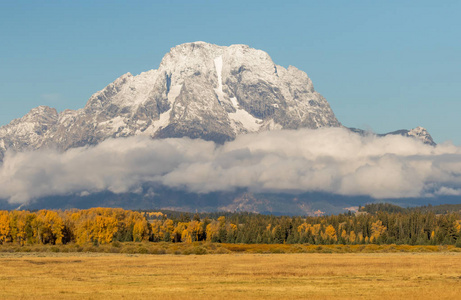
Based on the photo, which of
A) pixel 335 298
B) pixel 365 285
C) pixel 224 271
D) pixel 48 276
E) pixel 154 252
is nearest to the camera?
pixel 335 298

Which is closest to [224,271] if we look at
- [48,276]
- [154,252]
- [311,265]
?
[311,265]

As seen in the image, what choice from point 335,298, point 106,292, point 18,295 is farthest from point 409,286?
point 18,295

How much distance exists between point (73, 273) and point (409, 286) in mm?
49079

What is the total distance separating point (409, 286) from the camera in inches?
2963

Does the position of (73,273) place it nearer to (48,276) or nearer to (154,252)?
(48,276)

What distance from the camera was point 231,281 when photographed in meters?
82.7

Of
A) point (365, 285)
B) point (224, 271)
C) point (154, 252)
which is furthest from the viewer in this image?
point (154, 252)

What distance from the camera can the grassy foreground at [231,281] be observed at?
6856 cm

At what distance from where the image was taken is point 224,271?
9888 cm

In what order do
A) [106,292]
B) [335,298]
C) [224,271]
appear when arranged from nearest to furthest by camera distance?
[335,298]
[106,292]
[224,271]

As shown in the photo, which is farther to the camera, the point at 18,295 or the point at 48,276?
the point at 48,276

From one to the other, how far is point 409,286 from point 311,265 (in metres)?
36.0

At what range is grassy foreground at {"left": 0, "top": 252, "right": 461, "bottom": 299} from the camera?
68.6 meters

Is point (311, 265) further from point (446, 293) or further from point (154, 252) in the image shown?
point (154, 252)
